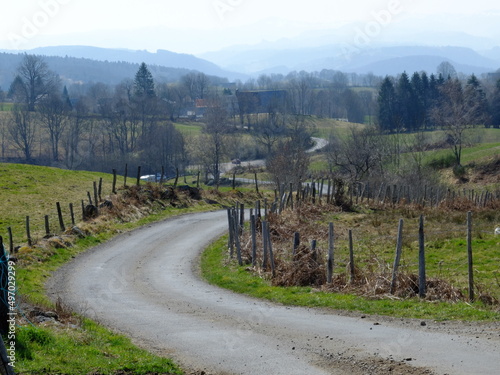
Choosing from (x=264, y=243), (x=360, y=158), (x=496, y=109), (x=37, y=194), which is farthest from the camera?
(x=496, y=109)

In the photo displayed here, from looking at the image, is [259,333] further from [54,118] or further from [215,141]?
[54,118]

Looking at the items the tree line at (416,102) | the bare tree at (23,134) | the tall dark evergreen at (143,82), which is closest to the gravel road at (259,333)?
the bare tree at (23,134)

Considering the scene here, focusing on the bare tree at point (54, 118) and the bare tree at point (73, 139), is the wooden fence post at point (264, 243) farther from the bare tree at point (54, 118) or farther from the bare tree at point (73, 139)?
the bare tree at point (54, 118)

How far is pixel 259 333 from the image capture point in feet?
43.1

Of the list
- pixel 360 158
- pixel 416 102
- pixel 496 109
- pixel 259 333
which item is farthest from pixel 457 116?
pixel 259 333

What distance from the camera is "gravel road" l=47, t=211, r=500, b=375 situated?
10.6 metres

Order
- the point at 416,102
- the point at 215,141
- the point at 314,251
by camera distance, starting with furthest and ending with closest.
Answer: the point at 416,102 → the point at 215,141 → the point at 314,251

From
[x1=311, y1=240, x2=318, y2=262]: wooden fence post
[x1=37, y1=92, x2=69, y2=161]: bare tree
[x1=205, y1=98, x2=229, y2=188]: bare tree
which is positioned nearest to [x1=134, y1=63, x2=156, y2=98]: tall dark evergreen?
[x1=37, y1=92, x2=69, y2=161]: bare tree

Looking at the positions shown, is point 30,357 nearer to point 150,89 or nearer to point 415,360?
point 415,360

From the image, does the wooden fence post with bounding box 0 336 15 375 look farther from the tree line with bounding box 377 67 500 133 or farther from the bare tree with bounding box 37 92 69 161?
the tree line with bounding box 377 67 500 133

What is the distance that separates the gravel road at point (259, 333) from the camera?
34.6ft

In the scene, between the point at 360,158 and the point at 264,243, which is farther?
the point at 360,158

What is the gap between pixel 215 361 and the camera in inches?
442

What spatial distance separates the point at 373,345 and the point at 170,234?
909 inches
